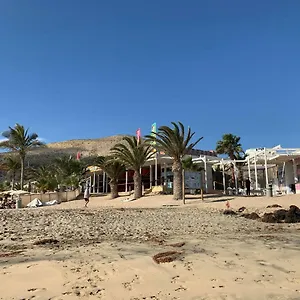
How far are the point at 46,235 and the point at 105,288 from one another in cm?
516

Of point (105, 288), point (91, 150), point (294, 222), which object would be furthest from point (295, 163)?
point (91, 150)

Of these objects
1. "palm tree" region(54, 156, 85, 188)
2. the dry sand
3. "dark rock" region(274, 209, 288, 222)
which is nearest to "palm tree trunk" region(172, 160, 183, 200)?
"dark rock" region(274, 209, 288, 222)

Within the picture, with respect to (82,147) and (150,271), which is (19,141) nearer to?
(150,271)

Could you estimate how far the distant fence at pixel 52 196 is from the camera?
3086 centimetres

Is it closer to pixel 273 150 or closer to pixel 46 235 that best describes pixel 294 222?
pixel 46 235

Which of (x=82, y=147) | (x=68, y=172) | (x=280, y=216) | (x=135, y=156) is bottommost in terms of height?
(x=280, y=216)

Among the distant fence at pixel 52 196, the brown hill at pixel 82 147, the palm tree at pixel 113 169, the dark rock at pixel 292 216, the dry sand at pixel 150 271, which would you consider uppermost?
the brown hill at pixel 82 147

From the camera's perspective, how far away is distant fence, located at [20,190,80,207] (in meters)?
30.9

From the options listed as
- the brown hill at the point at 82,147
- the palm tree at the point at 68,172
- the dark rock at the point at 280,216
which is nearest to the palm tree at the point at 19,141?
the palm tree at the point at 68,172

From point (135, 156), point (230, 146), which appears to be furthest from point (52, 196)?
point (230, 146)

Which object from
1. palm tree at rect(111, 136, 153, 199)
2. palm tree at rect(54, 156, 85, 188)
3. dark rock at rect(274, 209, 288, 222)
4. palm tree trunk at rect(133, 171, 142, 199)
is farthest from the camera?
palm tree at rect(54, 156, 85, 188)

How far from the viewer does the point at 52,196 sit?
32.9 m

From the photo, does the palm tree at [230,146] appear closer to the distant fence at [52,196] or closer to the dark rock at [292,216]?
the distant fence at [52,196]

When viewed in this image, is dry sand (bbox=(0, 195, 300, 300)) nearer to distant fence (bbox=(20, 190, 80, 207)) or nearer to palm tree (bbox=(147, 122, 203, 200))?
palm tree (bbox=(147, 122, 203, 200))
